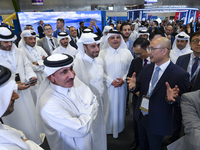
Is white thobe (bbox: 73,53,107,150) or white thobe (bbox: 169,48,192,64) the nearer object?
white thobe (bbox: 73,53,107,150)

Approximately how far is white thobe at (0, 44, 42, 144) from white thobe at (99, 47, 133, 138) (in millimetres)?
1533

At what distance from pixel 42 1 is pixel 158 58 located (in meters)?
19.3

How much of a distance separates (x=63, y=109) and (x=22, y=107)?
5.59 feet

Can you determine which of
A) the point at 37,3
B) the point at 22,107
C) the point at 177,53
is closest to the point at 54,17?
the point at 37,3

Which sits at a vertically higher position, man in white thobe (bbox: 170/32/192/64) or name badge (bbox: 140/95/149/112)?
man in white thobe (bbox: 170/32/192/64)

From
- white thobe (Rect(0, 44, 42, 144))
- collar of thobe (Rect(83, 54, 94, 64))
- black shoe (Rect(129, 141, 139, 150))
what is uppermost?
collar of thobe (Rect(83, 54, 94, 64))

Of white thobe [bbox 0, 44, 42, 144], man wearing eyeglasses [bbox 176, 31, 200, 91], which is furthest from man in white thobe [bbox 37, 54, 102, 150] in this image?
man wearing eyeglasses [bbox 176, 31, 200, 91]

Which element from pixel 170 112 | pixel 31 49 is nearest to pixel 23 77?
pixel 31 49

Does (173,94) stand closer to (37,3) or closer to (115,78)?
(115,78)

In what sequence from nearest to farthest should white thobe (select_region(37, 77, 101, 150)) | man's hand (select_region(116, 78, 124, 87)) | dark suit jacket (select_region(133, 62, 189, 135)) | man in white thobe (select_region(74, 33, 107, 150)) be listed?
1. white thobe (select_region(37, 77, 101, 150))
2. dark suit jacket (select_region(133, 62, 189, 135))
3. man in white thobe (select_region(74, 33, 107, 150))
4. man's hand (select_region(116, 78, 124, 87))

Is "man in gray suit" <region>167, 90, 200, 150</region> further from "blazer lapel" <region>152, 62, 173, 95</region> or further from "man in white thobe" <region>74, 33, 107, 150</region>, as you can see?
"man in white thobe" <region>74, 33, 107, 150</region>

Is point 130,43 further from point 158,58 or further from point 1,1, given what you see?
point 1,1

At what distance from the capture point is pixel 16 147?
90 cm

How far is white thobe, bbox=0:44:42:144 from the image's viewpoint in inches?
96.9
